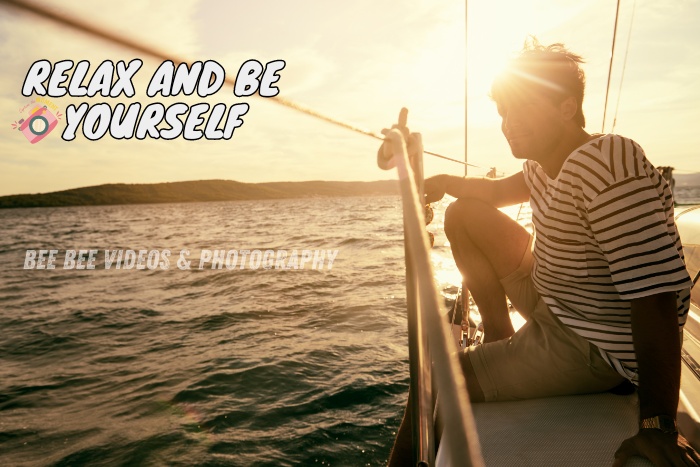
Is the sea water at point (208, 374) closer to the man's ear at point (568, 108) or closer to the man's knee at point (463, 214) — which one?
the man's knee at point (463, 214)

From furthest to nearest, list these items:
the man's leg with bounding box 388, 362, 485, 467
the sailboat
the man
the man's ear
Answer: the man's leg with bounding box 388, 362, 485, 467 → the man's ear → the man → the sailboat

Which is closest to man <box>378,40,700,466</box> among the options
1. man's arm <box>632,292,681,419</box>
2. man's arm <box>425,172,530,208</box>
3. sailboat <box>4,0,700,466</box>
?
man's arm <box>632,292,681,419</box>

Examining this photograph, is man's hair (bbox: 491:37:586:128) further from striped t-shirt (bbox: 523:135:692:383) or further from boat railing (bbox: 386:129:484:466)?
boat railing (bbox: 386:129:484:466)

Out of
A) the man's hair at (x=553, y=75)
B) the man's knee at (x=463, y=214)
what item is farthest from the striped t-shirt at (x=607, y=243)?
the man's knee at (x=463, y=214)

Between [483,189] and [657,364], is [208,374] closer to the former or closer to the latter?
[483,189]

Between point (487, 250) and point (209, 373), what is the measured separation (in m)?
5.30

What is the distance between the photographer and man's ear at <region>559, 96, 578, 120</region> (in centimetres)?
198

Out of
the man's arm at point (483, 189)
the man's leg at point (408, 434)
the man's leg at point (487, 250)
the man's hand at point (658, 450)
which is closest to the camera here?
the man's hand at point (658, 450)

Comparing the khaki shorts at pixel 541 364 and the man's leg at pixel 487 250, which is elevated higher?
the man's leg at pixel 487 250

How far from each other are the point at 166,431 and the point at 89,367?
2.97m

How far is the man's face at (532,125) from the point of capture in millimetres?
1990

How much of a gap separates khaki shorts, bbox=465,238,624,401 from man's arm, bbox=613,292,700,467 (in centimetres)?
40

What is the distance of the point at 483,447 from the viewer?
1.74 m

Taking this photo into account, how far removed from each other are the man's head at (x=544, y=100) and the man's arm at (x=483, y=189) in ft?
2.52
